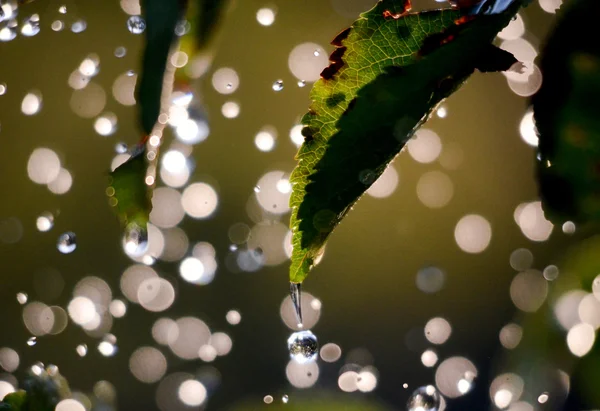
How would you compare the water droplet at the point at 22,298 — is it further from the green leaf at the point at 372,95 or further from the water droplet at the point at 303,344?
the green leaf at the point at 372,95

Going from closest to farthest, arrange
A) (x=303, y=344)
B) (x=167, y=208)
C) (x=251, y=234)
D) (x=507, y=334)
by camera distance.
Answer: (x=303, y=344)
(x=507, y=334)
(x=251, y=234)
(x=167, y=208)

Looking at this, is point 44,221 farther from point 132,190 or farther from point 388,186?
point 132,190

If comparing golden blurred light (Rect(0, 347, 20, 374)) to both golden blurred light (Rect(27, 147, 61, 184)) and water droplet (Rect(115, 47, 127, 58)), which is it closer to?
golden blurred light (Rect(27, 147, 61, 184))

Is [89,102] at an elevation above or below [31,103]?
above

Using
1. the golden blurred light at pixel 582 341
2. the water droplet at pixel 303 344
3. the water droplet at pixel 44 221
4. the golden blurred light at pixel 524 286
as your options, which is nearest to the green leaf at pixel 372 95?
the golden blurred light at pixel 582 341

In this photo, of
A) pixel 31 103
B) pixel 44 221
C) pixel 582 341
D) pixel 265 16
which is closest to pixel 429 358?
pixel 265 16

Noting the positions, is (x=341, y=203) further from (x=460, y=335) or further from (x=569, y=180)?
(x=460, y=335)

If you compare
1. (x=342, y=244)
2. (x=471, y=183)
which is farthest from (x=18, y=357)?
(x=471, y=183)
